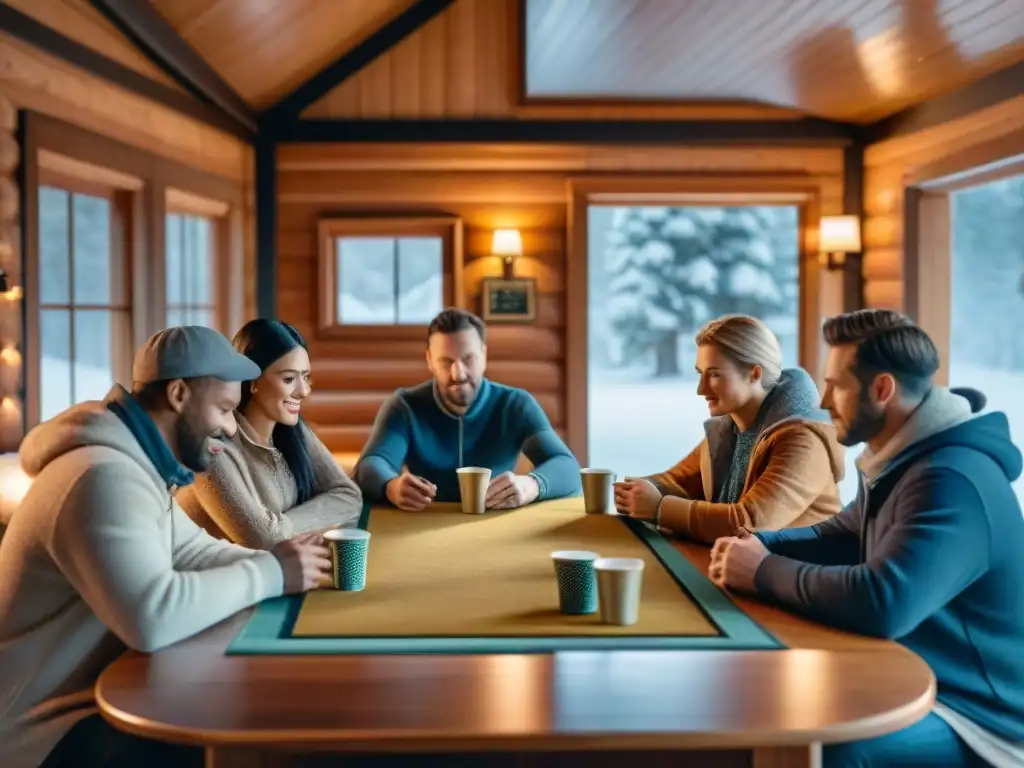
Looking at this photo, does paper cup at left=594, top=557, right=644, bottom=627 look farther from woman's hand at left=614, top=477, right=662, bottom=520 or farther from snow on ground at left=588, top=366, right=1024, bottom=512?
snow on ground at left=588, top=366, right=1024, bottom=512

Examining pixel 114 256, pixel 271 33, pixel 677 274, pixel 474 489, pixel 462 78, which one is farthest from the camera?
pixel 677 274

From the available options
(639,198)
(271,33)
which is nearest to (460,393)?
(271,33)

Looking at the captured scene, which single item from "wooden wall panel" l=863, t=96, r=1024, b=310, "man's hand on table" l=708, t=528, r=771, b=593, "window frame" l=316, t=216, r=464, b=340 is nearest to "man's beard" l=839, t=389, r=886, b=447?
"man's hand on table" l=708, t=528, r=771, b=593

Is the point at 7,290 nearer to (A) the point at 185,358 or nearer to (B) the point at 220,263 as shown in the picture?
(A) the point at 185,358

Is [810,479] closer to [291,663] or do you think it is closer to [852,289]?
[291,663]

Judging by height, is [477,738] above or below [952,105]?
below

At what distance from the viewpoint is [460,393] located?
12.4 feet

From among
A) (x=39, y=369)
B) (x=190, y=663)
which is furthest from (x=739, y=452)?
(x=39, y=369)

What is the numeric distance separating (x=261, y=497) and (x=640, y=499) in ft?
3.20

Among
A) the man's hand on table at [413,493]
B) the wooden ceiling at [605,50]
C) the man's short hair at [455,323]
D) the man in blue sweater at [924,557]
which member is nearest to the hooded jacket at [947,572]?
the man in blue sweater at [924,557]

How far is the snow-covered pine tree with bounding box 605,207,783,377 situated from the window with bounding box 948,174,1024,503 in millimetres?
8561

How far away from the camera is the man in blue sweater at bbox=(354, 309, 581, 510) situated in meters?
3.69

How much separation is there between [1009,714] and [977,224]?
4895 mm

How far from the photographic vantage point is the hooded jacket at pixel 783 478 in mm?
2684
